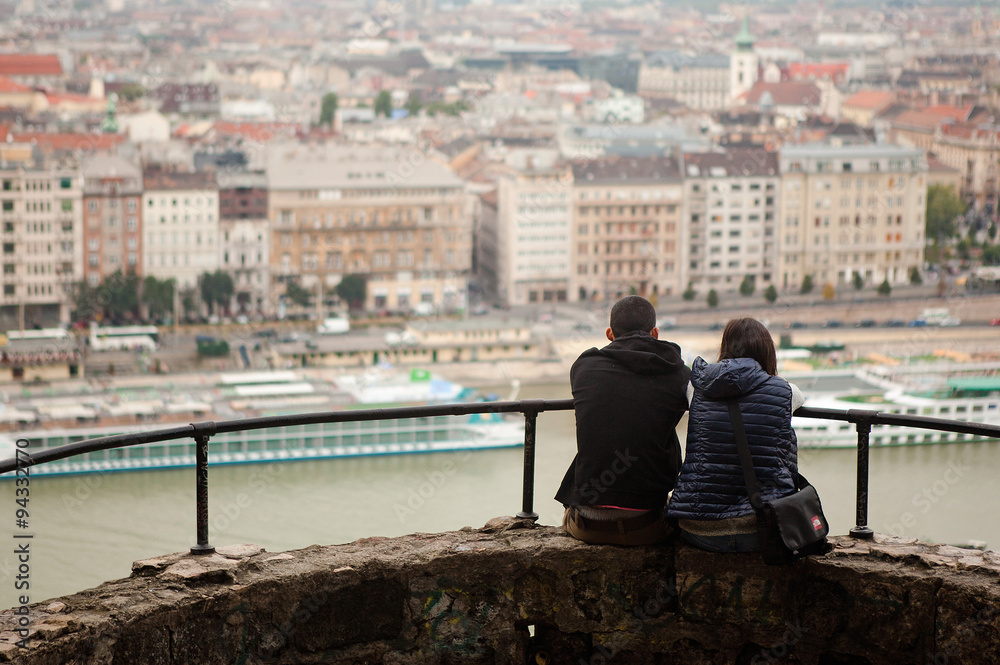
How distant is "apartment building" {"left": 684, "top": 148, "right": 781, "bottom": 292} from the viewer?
2145cm

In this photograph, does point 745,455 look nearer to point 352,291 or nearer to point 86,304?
point 86,304

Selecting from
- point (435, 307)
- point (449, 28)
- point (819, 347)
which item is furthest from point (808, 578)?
point (449, 28)

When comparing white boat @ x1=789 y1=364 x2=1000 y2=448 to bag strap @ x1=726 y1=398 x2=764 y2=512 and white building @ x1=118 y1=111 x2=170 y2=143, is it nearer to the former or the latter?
bag strap @ x1=726 y1=398 x2=764 y2=512

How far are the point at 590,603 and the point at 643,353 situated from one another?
0.22m

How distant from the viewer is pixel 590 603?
1410 mm

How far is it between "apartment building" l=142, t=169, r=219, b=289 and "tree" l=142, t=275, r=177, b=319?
0.39 meters

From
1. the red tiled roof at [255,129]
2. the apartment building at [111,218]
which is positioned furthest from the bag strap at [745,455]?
the red tiled roof at [255,129]

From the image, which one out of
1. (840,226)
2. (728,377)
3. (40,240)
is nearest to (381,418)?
(728,377)

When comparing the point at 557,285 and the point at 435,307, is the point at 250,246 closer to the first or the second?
the point at 435,307

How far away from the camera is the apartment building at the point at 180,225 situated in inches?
745

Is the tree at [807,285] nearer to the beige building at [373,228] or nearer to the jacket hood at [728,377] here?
the beige building at [373,228]

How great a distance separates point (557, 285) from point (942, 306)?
480 cm

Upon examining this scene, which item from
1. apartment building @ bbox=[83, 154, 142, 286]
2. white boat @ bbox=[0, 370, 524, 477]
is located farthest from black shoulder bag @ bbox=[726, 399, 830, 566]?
apartment building @ bbox=[83, 154, 142, 286]

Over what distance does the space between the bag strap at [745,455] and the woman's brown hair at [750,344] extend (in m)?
0.05
